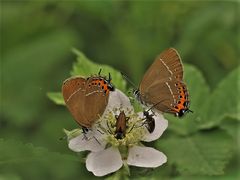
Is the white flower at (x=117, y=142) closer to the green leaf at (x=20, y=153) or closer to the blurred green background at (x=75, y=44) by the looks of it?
the green leaf at (x=20, y=153)

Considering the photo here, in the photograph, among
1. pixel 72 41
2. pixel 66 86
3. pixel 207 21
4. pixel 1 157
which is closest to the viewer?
pixel 1 157

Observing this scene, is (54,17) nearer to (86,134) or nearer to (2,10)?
(2,10)

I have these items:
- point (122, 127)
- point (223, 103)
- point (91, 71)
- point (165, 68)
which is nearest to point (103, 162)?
point (122, 127)

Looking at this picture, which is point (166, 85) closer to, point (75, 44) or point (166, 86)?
point (166, 86)

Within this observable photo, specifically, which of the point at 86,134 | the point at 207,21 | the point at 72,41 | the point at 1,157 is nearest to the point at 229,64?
the point at 207,21

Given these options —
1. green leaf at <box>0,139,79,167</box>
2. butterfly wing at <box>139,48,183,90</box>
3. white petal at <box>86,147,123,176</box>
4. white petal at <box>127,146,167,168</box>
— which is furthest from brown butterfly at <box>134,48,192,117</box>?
green leaf at <box>0,139,79,167</box>
